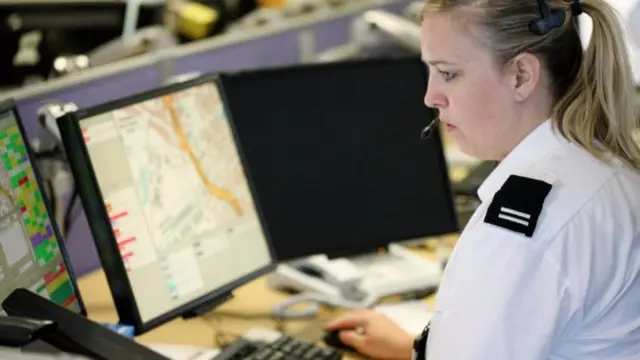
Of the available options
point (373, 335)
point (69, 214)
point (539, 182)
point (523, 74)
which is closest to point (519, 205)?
point (539, 182)

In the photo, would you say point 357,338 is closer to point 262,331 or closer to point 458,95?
point 262,331

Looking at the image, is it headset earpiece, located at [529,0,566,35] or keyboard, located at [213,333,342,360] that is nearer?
headset earpiece, located at [529,0,566,35]

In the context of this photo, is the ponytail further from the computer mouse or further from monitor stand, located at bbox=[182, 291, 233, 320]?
monitor stand, located at bbox=[182, 291, 233, 320]

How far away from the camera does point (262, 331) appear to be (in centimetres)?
165

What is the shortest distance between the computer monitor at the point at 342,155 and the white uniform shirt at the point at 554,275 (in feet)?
2.08

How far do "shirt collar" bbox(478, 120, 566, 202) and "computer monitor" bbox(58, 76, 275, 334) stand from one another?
0.59 meters

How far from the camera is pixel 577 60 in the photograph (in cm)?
132

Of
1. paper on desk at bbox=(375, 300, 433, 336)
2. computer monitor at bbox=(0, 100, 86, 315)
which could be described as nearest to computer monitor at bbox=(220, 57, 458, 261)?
paper on desk at bbox=(375, 300, 433, 336)

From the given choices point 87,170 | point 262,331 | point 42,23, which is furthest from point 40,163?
point 42,23

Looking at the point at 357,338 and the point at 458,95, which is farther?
the point at 357,338

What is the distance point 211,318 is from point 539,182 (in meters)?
0.75

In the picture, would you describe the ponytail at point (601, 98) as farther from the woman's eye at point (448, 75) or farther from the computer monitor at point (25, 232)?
the computer monitor at point (25, 232)

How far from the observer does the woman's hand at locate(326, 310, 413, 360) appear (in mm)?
1600

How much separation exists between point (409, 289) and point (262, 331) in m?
0.35
